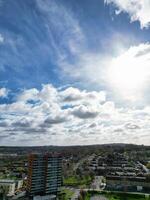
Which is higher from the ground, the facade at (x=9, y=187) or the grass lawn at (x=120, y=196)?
the facade at (x=9, y=187)

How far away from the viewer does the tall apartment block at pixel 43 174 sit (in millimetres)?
53969

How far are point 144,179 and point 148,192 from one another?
19.9ft

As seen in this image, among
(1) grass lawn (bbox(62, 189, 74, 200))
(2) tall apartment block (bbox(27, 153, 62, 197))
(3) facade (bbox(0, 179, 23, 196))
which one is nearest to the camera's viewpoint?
(1) grass lawn (bbox(62, 189, 74, 200))

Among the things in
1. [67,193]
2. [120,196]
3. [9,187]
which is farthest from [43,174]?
[120,196]

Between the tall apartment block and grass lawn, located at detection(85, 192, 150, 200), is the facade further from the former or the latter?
grass lawn, located at detection(85, 192, 150, 200)

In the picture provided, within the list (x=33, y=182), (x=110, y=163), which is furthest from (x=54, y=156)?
(x=110, y=163)

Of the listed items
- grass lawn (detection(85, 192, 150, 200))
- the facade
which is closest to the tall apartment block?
the facade

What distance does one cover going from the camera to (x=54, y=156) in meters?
57.8

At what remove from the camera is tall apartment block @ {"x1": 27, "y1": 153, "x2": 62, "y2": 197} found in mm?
53969

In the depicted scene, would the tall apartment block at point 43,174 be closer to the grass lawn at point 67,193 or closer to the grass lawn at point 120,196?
the grass lawn at point 67,193

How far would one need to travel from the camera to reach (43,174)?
55.3 m

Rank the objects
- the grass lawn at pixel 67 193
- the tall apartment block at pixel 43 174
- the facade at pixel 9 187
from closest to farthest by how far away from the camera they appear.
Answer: the grass lawn at pixel 67 193 < the tall apartment block at pixel 43 174 < the facade at pixel 9 187

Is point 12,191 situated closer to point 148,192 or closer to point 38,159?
point 38,159

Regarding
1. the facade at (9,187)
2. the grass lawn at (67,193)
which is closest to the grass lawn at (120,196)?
the grass lawn at (67,193)
